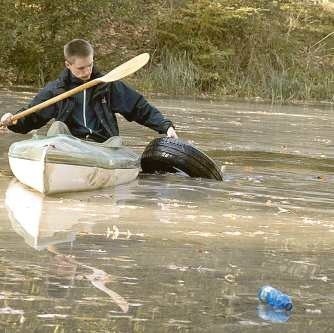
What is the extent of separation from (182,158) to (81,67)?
115 centimetres

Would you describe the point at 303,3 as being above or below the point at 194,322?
above

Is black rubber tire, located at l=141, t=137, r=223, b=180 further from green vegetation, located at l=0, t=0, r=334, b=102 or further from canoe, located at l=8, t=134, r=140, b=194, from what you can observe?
green vegetation, located at l=0, t=0, r=334, b=102

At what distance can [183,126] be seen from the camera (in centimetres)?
1170

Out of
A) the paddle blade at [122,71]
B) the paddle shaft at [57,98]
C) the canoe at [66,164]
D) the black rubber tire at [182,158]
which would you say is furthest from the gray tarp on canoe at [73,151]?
the black rubber tire at [182,158]

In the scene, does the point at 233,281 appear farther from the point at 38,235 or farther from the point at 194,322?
the point at 38,235

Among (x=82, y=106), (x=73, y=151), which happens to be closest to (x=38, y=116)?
(x=82, y=106)

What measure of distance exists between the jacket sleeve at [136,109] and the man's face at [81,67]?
348 millimetres

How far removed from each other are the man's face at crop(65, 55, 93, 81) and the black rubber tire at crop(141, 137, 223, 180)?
890mm

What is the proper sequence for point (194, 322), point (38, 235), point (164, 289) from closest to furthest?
1. point (194, 322)
2. point (164, 289)
3. point (38, 235)

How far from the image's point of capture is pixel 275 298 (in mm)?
3102

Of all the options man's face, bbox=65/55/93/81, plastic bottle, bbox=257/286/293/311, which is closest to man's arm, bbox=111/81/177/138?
man's face, bbox=65/55/93/81

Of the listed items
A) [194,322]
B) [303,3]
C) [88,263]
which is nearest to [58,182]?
[88,263]

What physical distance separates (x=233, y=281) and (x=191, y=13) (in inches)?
887

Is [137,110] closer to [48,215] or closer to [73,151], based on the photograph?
[73,151]
